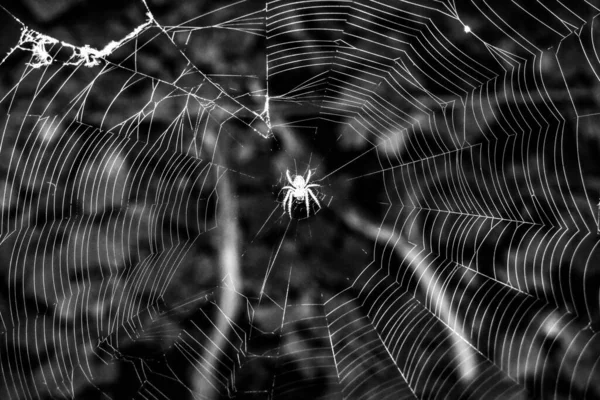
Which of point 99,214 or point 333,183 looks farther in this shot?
point 333,183

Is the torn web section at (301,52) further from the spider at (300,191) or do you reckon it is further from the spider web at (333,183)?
the spider at (300,191)

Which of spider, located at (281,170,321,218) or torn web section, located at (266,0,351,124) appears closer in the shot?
torn web section, located at (266,0,351,124)

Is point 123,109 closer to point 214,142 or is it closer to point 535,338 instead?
point 214,142

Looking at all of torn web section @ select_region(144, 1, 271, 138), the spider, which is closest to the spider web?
torn web section @ select_region(144, 1, 271, 138)

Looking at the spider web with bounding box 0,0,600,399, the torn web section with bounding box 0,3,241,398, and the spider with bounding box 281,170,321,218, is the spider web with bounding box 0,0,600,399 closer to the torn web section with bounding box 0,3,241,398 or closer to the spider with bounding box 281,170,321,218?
the torn web section with bounding box 0,3,241,398

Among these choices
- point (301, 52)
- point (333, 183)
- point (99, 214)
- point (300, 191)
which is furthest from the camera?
point (300, 191)

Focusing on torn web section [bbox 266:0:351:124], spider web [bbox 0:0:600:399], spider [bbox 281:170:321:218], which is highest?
spider [bbox 281:170:321:218]

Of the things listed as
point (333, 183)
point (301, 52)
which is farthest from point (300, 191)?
point (301, 52)

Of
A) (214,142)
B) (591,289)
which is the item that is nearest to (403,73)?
(214,142)

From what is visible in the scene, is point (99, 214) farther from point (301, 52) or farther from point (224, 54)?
point (301, 52)
